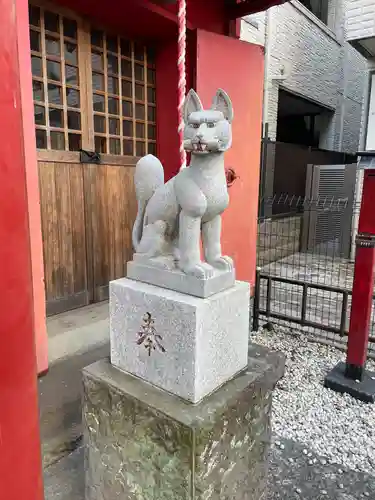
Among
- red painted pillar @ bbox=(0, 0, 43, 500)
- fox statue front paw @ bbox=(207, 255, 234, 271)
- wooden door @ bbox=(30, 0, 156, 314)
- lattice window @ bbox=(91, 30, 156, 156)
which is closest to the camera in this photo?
red painted pillar @ bbox=(0, 0, 43, 500)

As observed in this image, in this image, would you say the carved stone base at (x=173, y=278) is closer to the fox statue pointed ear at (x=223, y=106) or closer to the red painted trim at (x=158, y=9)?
the fox statue pointed ear at (x=223, y=106)

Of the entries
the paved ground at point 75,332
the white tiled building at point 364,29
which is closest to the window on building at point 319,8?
the white tiled building at point 364,29

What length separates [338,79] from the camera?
33.6 feet

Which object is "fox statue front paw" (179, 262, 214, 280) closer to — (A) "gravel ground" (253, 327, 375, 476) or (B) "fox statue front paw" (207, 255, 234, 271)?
(B) "fox statue front paw" (207, 255, 234, 271)

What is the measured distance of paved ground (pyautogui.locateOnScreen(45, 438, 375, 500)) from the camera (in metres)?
2.29

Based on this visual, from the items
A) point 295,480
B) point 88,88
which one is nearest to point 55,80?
point 88,88

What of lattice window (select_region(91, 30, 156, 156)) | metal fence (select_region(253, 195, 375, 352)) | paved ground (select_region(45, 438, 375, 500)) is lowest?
paved ground (select_region(45, 438, 375, 500))

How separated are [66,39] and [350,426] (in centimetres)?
416

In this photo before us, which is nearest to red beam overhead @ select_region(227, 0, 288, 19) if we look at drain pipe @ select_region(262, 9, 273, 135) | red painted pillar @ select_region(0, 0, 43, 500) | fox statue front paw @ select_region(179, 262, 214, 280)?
drain pipe @ select_region(262, 9, 273, 135)

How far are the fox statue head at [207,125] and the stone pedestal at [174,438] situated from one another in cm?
118

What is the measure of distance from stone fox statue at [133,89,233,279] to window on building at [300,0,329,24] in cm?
992

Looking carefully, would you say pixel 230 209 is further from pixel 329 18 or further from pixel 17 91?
pixel 329 18

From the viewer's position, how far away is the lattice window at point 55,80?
3125mm

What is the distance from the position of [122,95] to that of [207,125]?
255cm
